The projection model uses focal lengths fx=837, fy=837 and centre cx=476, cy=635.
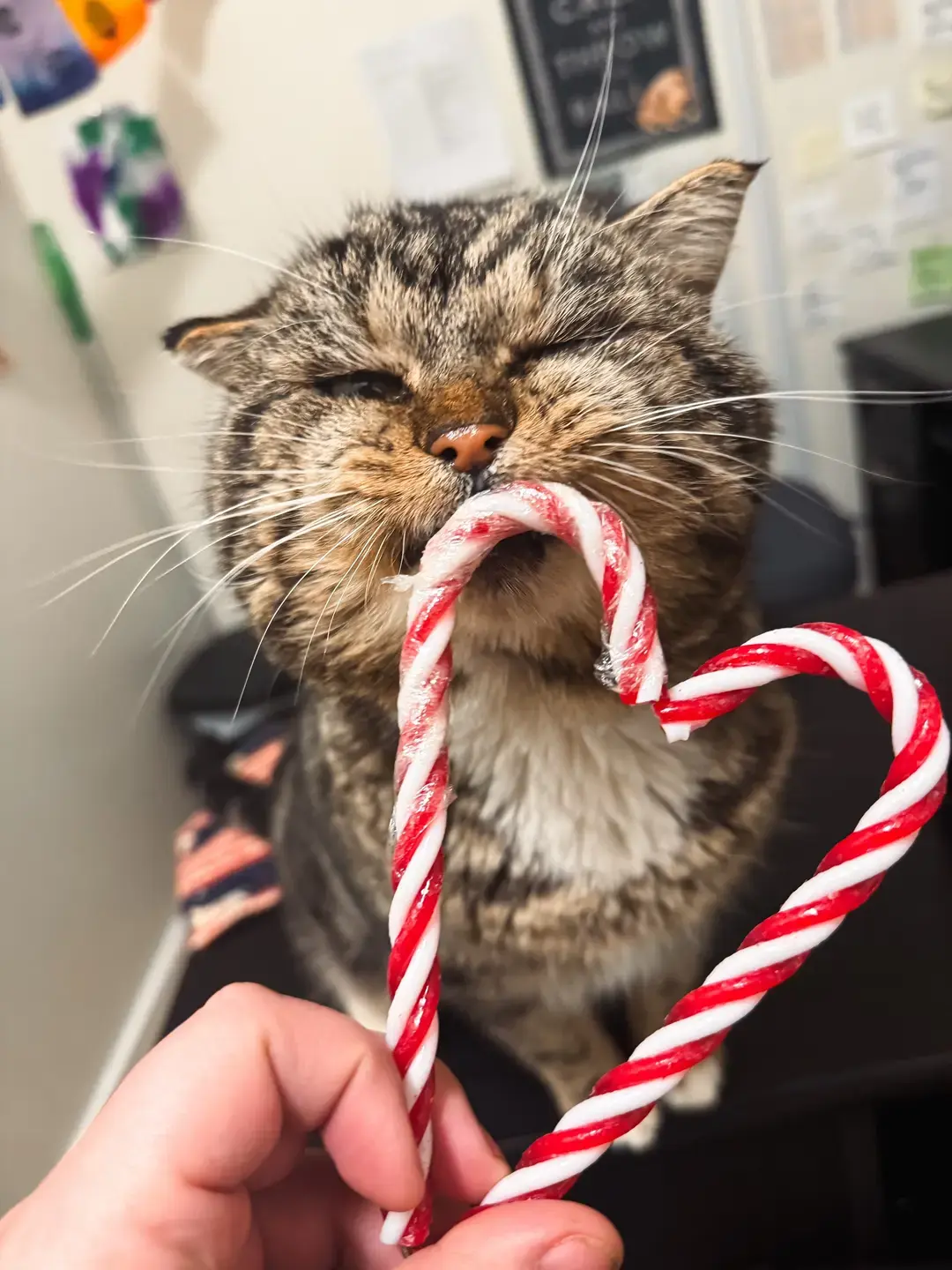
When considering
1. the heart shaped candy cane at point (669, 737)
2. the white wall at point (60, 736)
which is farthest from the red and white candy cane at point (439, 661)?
the white wall at point (60, 736)

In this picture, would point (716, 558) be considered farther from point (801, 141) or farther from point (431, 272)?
point (801, 141)

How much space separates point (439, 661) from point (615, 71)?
978 millimetres

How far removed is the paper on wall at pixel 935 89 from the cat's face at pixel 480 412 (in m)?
0.57

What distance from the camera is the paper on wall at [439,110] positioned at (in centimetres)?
120

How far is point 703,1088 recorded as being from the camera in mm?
662

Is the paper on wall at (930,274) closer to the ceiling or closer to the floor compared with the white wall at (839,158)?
closer to the floor

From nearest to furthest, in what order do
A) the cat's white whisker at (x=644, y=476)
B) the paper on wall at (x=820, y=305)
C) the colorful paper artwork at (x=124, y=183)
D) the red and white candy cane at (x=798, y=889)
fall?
the red and white candy cane at (x=798, y=889) < the cat's white whisker at (x=644, y=476) < the paper on wall at (x=820, y=305) < the colorful paper artwork at (x=124, y=183)

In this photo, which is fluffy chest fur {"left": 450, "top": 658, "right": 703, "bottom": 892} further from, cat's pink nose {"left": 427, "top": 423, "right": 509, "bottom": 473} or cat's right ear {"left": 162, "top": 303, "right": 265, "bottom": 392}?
cat's right ear {"left": 162, "top": 303, "right": 265, "bottom": 392}

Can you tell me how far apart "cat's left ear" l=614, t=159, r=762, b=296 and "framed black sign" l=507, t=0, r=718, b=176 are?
42 cm

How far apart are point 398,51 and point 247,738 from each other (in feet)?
3.31

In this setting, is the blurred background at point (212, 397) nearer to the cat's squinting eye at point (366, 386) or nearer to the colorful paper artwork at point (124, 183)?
the colorful paper artwork at point (124, 183)

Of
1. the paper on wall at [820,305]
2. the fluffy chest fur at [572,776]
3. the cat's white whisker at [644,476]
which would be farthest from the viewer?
the paper on wall at [820,305]

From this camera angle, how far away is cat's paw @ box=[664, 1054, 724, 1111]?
2.16ft

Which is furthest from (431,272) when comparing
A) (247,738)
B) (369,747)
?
(247,738)
